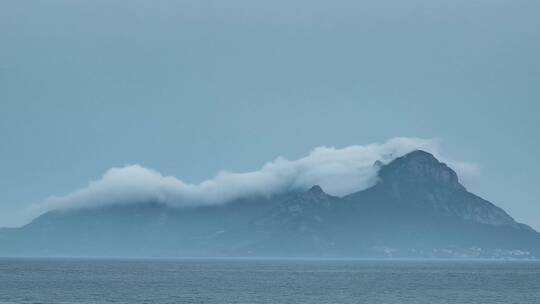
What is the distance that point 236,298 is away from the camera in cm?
19700

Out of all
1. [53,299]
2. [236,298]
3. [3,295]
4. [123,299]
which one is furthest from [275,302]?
[3,295]

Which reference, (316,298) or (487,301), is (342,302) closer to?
(316,298)

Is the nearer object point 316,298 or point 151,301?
point 151,301

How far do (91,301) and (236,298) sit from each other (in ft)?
93.5

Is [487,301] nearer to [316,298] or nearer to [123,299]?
[316,298]

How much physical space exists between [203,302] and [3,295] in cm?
4160

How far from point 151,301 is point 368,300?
3986cm

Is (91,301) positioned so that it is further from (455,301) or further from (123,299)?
(455,301)

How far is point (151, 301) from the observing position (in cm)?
18512

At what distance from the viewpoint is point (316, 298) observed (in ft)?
649

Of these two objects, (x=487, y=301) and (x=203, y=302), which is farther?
(x=487, y=301)

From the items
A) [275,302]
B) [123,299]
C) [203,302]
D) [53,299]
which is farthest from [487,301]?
[53,299]

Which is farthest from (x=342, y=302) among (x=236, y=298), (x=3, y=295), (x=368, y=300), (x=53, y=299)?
(x=3, y=295)

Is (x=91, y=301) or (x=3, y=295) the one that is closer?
(x=91, y=301)
